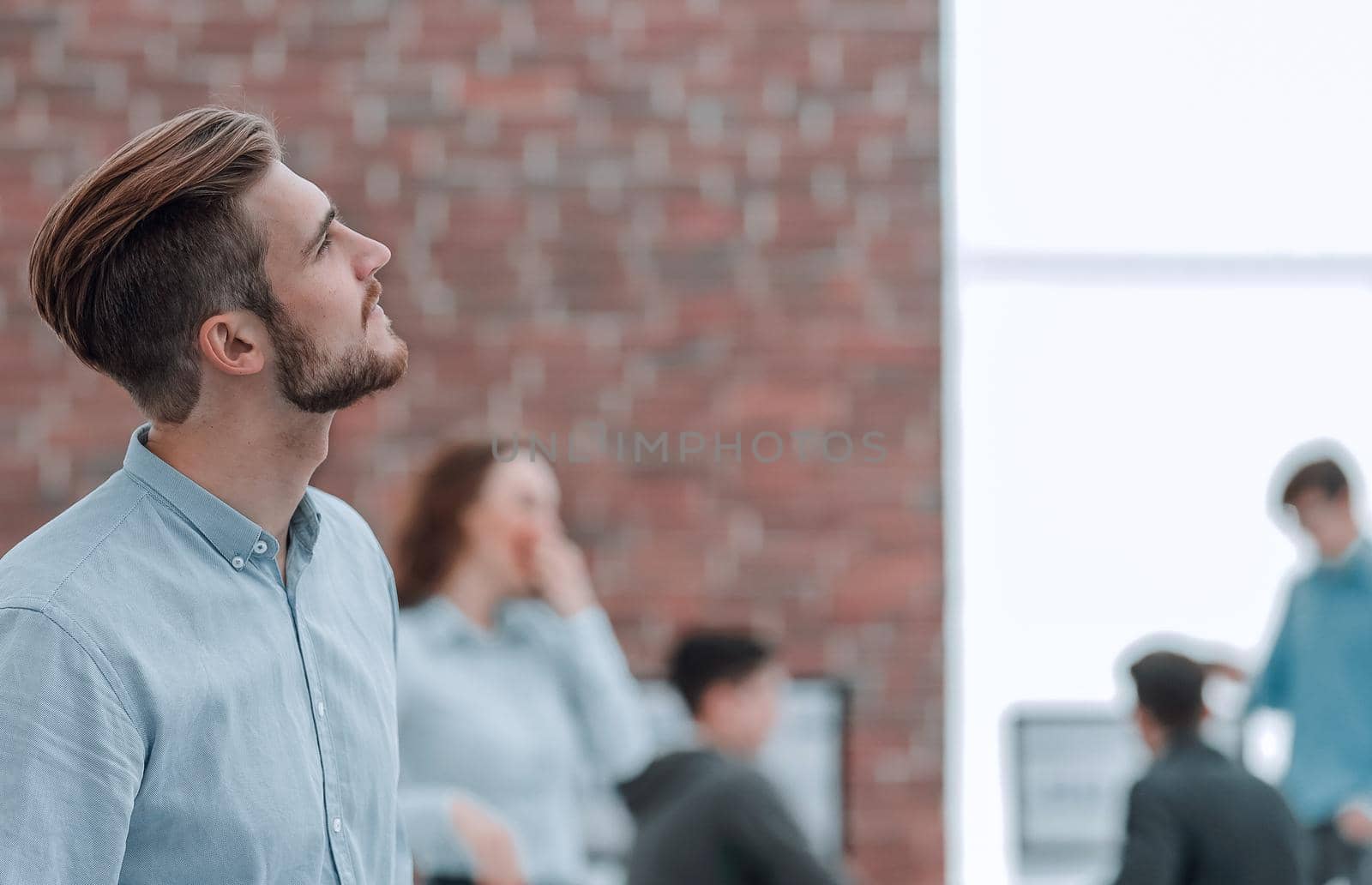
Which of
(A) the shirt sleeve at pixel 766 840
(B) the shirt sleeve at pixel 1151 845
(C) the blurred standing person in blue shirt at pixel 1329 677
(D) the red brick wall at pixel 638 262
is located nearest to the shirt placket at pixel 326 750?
(A) the shirt sleeve at pixel 766 840

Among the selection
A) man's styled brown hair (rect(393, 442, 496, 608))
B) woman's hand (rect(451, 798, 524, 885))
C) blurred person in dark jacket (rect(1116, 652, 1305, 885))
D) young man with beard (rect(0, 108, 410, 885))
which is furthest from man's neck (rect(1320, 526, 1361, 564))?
young man with beard (rect(0, 108, 410, 885))

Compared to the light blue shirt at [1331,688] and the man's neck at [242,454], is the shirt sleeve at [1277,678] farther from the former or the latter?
the man's neck at [242,454]

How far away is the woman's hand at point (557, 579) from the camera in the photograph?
2.32 metres

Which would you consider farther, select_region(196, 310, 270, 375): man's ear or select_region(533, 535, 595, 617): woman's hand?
select_region(533, 535, 595, 617): woman's hand

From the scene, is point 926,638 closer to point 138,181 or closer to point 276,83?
point 276,83

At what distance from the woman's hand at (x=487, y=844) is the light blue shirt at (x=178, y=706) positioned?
768mm

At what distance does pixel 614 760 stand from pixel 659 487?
103cm

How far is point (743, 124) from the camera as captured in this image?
3311 millimetres

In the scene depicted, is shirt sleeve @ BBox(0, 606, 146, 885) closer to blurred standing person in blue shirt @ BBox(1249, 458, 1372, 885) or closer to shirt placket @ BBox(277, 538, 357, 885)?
shirt placket @ BBox(277, 538, 357, 885)

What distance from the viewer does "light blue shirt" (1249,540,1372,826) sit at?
2.96 metres

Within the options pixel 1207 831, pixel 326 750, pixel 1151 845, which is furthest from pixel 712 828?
pixel 326 750

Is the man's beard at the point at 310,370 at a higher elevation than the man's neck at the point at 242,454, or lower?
higher

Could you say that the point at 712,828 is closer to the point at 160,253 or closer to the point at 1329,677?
the point at 160,253

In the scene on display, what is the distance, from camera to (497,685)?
217 cm
